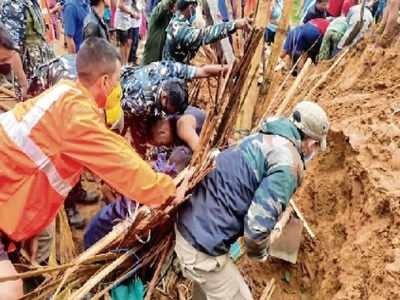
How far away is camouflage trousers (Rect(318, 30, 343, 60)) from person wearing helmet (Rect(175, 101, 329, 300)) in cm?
329

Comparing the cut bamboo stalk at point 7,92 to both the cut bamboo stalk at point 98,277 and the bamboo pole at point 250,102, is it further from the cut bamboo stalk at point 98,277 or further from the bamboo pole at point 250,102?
the cut bamboo stalk at point 98,277

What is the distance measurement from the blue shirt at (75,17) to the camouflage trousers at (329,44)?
249cm

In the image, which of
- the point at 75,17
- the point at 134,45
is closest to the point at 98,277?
the point at 75,17

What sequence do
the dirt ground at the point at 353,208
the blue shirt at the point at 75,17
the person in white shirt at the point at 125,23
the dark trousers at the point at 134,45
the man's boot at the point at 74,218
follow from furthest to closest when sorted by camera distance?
the dark trousers at the point at 134,45 < the person in white shirt at the point at 125,23 < the blue shirt at the point at 75,17 < the man's boot at the point at 74,218 < the dirt ground at the point at 353,208

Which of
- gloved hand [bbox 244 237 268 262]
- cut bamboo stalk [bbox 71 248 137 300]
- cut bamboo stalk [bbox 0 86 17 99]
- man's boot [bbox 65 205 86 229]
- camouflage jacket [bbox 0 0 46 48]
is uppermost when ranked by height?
camouflage jacket [bbox 0 0 46 48]

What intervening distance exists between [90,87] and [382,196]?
5.56 feet

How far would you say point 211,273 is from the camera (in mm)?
2713

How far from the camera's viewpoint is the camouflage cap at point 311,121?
2.55m

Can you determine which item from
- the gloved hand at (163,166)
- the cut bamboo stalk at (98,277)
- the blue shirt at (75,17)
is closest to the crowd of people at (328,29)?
the gloved hand at (163,166)

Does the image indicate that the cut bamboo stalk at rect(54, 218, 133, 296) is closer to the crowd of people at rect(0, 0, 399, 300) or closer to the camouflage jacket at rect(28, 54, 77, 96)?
the crowd of people at rect(0, 0, 399, 300)

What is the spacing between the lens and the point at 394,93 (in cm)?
417

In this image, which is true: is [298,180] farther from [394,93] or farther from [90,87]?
[394,93]

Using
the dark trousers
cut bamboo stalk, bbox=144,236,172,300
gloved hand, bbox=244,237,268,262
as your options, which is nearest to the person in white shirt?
the dark trousers

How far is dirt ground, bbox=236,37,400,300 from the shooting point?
9.45 ft
